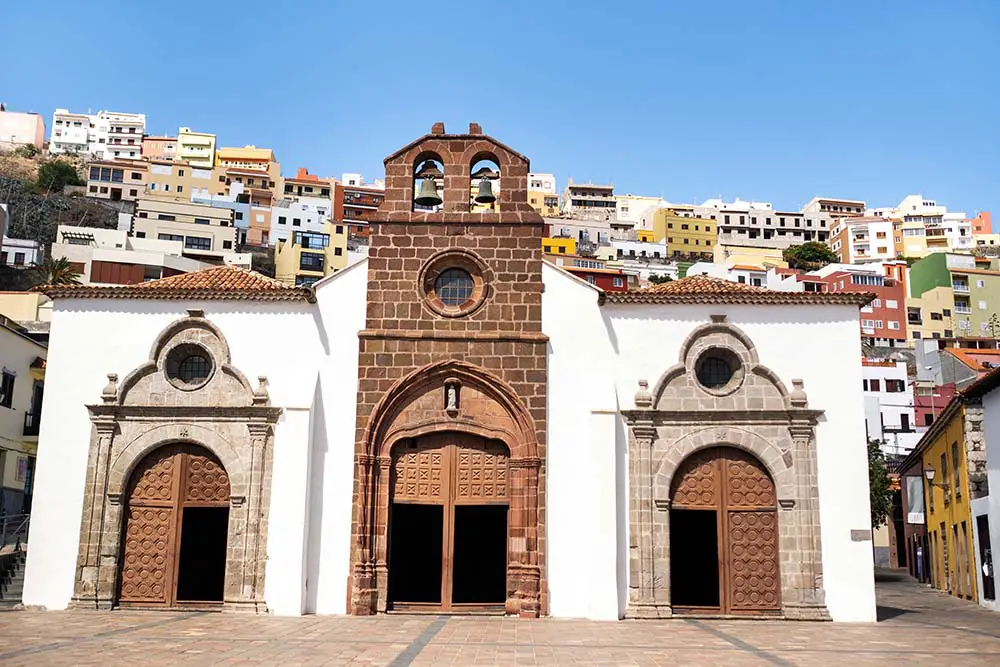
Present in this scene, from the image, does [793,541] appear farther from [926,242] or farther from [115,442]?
[926,242]

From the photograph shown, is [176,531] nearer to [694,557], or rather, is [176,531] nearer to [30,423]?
[694,557]

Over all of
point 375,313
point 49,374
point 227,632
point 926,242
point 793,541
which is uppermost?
point 926,242

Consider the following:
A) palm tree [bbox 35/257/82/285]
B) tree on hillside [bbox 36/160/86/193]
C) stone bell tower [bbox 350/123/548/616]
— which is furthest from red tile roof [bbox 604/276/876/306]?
tree on hillside [bbox 36/160/86/193]

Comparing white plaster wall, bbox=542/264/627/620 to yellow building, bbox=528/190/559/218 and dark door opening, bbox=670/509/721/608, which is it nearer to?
dark door opening, bbox=670/509/721/608

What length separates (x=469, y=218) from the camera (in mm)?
20828

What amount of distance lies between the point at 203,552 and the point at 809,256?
10484 centimetres

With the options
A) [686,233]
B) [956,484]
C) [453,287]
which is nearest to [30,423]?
[453,287]

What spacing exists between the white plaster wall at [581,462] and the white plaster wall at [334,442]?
397 centimetres

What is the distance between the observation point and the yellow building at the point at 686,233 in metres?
117

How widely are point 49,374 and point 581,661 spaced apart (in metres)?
13.4

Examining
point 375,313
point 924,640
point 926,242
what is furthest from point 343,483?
point 926,242

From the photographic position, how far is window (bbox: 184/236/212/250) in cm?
8297

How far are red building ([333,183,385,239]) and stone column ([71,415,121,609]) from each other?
266 feet

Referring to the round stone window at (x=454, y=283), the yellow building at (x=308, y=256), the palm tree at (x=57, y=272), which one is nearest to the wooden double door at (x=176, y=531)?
the round stone window at (x=454, y=283)
